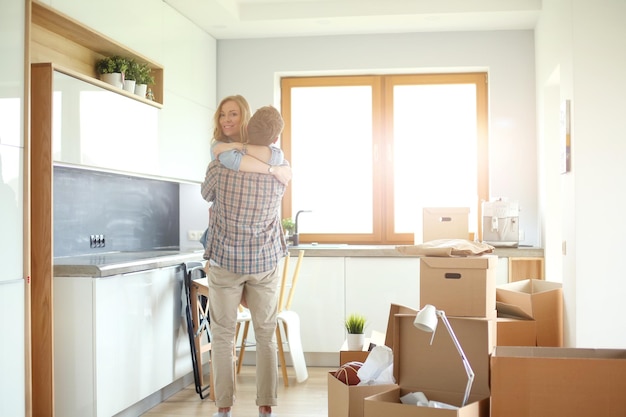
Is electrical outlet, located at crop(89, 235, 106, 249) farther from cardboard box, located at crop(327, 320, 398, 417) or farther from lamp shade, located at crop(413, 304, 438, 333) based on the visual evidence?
lamp shade, located at crop(413, 304, 438, 333)

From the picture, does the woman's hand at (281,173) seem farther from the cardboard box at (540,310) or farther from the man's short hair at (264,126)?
the cardboard box at (540,310)

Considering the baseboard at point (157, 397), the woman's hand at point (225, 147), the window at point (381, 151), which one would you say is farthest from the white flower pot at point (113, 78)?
the window at point (381, 151)

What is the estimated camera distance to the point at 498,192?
573 centimetres

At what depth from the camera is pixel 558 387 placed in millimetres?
1958

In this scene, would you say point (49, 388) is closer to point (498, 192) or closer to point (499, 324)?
point (499, 324)

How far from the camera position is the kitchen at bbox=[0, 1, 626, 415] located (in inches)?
151

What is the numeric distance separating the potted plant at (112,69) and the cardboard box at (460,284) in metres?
2.16

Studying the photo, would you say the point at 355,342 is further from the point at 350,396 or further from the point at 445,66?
the point at 445,66

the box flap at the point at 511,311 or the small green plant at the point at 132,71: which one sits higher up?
the small green plant at the point at 132,71

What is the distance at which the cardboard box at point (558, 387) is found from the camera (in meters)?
1.93

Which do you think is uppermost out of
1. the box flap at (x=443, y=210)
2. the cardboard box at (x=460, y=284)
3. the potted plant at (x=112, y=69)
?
the potted plant at (x=112, y=69)

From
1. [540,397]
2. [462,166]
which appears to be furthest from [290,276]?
[540,397]

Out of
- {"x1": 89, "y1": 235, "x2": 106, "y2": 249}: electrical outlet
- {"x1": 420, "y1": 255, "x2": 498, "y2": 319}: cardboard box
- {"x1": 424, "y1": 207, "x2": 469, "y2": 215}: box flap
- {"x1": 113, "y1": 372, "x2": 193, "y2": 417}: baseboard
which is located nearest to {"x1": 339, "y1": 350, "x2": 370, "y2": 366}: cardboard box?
{"x1": 420, "y1": 255, "x2": 498, "y2": 319}: cardboard box

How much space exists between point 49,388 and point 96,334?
303 mm
